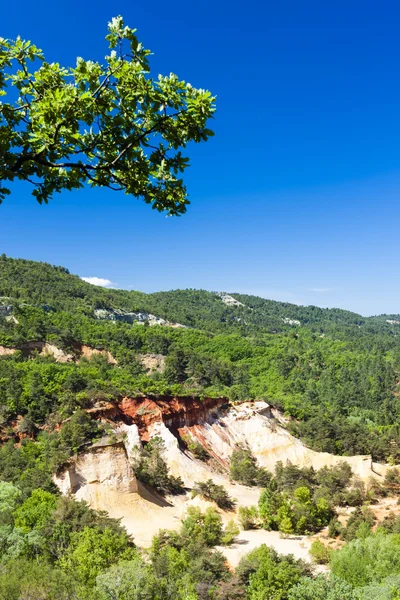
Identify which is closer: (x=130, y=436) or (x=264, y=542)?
(x=264, y=542)

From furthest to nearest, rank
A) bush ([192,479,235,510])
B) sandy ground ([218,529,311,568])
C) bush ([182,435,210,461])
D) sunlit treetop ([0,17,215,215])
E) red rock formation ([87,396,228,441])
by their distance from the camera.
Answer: bush ([182,435,210,461]) < red rock formation ([87,396,228,441]) < bush ([192,479,235,510]) < sandy ground ([218,529,311,568]) < sunlit treetop ([0,17,215,215])

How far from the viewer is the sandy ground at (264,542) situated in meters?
27.0

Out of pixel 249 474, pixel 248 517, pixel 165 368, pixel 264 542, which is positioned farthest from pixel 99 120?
pixel 165 368

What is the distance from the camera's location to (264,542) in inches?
1161

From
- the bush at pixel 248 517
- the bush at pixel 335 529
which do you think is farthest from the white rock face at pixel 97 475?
the bush at pixel 335 529

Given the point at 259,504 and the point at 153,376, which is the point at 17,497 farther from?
the point at 153,376

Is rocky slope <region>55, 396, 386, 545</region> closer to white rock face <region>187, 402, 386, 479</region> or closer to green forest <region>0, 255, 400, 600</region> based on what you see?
white rock face <region>187, 402, 386, 479</region>

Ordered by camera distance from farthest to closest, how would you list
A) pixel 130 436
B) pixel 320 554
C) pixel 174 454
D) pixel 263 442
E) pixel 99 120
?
pixel 263 442, pixel 174 454, pixel 130 436, pixel 320 554, pixel 99 120

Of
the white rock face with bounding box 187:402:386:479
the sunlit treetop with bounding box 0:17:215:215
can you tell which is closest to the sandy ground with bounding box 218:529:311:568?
the white rock face with bounding box 187:402:386:479

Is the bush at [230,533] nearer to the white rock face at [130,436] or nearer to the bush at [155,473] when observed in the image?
the bush at [155,473]

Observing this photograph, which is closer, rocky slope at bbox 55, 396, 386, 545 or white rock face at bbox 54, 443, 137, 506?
white rock face at bbox 54, 443, 137, 506

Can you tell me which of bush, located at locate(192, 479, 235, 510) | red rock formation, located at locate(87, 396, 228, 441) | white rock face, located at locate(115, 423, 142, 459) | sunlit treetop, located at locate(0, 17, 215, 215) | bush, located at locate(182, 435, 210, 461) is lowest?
bush, located at locate(192, 479, 235, 510)

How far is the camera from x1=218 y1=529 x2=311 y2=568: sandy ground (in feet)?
88.6

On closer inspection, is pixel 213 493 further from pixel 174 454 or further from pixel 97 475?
pixel 97 475
